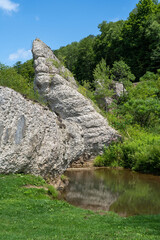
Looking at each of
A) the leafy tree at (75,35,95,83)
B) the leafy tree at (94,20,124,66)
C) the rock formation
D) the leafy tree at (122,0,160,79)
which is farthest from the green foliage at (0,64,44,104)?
the leafy tree at (75,35,95,83)

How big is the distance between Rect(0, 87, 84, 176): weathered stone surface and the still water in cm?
299

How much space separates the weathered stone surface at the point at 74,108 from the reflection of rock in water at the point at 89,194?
24.9ft

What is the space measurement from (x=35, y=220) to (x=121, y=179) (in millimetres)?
15818

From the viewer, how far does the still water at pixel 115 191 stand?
18.3 meters

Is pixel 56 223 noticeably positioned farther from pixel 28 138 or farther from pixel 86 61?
pixel 86 61

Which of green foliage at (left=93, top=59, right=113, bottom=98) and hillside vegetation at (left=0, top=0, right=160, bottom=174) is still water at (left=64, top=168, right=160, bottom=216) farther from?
green foliage at (left=93, top=59, right=113, bottom=98)

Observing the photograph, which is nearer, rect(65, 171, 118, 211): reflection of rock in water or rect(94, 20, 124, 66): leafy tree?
rect(65, 171, 118, 211): reflection of rock in water

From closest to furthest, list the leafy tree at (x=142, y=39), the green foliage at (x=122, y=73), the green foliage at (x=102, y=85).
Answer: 1. the green foliage at (x=102, y=85)
2. the green foliage at (x=122, y=73)
3. the leafy tree at (x=142, y=39)

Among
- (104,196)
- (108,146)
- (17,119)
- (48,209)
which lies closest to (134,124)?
(108,146)

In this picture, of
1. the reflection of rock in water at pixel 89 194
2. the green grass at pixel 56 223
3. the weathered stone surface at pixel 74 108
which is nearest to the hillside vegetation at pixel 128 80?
the weathered stone surface at pixel 74 108

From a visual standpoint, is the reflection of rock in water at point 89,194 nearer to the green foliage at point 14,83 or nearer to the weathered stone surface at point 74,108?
the weathered stone surface at point 74,108

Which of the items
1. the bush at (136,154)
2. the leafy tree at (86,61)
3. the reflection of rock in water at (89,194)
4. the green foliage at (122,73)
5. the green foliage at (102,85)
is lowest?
the reflection of rock in water at (89,194)

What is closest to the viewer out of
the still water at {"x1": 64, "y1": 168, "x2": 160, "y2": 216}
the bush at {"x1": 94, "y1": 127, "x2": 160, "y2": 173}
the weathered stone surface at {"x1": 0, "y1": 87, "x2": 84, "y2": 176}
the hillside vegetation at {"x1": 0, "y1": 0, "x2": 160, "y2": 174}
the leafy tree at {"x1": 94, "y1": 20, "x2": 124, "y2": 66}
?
the still water at {"x1": 64, "y1": 168, "x2": 160, "y2": 216}

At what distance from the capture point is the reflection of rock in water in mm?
19234
